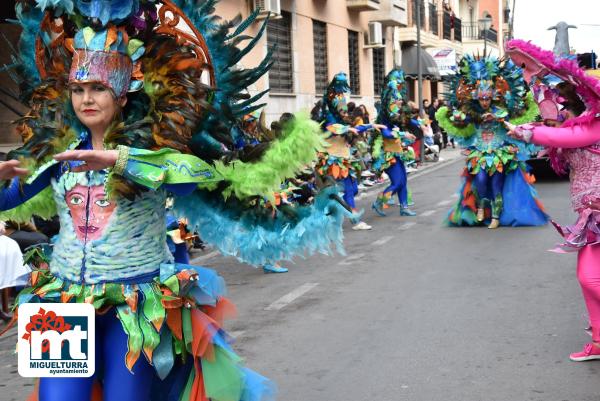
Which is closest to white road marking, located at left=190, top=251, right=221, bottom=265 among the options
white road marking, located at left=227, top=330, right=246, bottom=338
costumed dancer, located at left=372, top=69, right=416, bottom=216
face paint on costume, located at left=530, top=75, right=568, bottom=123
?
costumed dancer, located at left=372, top=69, right=416, bottom=216

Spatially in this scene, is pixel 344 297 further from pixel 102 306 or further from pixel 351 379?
pixel 102 306

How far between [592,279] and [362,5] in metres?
24.3

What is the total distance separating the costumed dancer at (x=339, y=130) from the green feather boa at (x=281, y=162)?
8.41 m

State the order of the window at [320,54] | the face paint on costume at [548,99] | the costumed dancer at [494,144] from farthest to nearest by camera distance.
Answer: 1. the window at [320,54]
2. the costumed dancer at [494,144]
3. the face paint on costume at [548,99]

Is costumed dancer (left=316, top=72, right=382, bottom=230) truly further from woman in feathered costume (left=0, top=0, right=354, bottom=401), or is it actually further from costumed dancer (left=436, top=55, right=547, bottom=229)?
woman in feathered costume (left=0, top=0, right=354, bottom=401)

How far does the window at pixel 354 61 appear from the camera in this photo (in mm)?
29719

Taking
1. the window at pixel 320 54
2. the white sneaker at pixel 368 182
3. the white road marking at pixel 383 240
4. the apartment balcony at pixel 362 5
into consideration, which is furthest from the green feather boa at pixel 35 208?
the apartment balcony at pixel 362 5

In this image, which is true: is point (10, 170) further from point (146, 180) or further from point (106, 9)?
point (106, 9)

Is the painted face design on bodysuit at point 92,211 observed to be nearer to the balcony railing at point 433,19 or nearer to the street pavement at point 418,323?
the street pavement at point 418,323

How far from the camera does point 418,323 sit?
21.7 ft

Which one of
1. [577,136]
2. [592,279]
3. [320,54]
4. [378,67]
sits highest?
[320,54]

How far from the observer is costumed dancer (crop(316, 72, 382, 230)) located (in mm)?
11939

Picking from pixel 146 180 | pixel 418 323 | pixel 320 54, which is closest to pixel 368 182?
pixel 320 54

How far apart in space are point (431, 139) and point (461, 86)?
13794 mm
